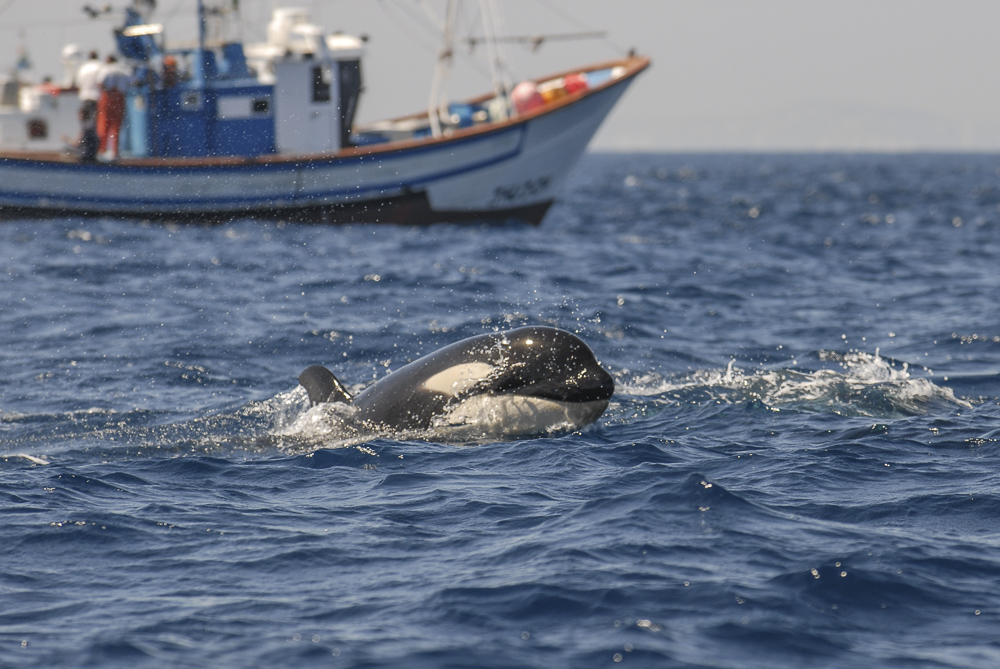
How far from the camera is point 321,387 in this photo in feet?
28.5

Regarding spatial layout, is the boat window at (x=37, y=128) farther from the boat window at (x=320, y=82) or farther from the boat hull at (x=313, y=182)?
the boat window at (x=320, y=82)

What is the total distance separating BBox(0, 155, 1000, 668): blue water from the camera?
502 centimetres

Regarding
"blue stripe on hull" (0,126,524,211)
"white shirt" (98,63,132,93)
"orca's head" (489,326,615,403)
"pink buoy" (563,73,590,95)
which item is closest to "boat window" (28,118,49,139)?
"white shirt" (98,63,132,93)

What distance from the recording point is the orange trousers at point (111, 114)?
25.4 metres

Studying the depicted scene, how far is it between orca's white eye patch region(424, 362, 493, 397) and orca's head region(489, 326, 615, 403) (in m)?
0.11

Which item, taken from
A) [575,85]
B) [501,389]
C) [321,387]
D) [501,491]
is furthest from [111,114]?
[501,491]

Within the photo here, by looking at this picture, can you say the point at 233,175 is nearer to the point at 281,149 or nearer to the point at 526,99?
the point at 281,149

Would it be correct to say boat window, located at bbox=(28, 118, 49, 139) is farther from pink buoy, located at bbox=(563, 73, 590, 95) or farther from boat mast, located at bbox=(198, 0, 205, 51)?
pink buoy, located at bbox=(563, 73, 590, 95)

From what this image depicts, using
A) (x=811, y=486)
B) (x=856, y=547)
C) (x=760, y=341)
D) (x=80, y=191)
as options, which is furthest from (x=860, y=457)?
(x=80, y=191)

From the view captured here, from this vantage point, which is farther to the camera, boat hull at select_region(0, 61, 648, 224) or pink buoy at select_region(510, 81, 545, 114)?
pink buoy at select_region(510, 81, 545, 114)

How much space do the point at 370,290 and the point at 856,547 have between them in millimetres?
10876

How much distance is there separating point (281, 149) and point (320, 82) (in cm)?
190

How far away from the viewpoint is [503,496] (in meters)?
6.99

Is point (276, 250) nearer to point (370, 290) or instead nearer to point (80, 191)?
point (370, 290)
